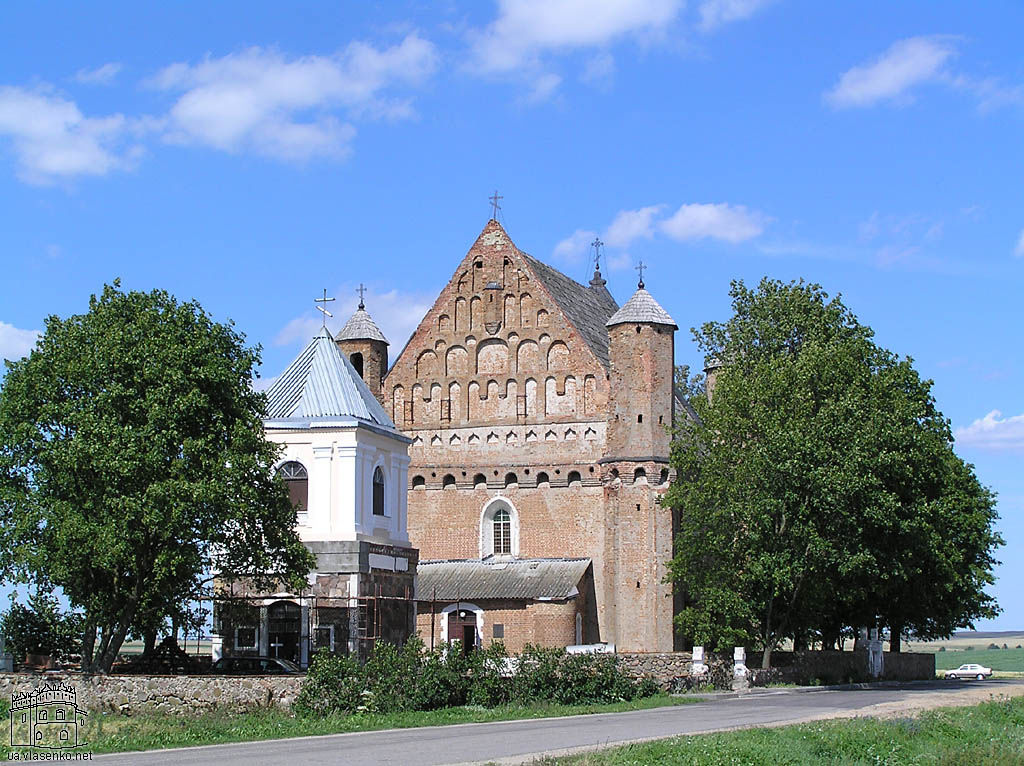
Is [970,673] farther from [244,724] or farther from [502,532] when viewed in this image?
[244,724]

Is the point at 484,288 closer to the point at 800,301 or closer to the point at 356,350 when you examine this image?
the point at 356,350

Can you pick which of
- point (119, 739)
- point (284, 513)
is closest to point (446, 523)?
point (284, 513)

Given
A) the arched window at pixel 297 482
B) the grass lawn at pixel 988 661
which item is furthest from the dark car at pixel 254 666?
the grass lawn at pixel 988 661

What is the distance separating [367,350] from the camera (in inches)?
2206

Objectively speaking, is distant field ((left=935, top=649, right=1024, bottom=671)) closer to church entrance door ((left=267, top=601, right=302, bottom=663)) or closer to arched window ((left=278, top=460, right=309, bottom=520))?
church entrance door ((left=267, top=601, right=302, bottom=663))

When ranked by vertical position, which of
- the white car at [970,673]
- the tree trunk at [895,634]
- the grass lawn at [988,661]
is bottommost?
the grass lawn at [988,661]

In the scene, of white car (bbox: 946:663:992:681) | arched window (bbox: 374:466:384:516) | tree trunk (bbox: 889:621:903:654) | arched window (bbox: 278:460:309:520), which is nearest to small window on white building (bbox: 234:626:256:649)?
arched window (bbox: 278:460:309:520)

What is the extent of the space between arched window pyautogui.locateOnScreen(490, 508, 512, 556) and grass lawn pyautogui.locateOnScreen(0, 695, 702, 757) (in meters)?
22.6

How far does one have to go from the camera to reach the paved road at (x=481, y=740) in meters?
20.2

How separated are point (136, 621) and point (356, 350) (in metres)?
25.5

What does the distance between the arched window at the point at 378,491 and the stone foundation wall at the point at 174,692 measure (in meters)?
10.6

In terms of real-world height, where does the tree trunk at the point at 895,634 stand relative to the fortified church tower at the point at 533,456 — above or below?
below

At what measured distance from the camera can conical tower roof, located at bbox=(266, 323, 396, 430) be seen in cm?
3916

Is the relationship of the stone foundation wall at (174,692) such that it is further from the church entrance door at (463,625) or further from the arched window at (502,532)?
the arched window at (502,532)
